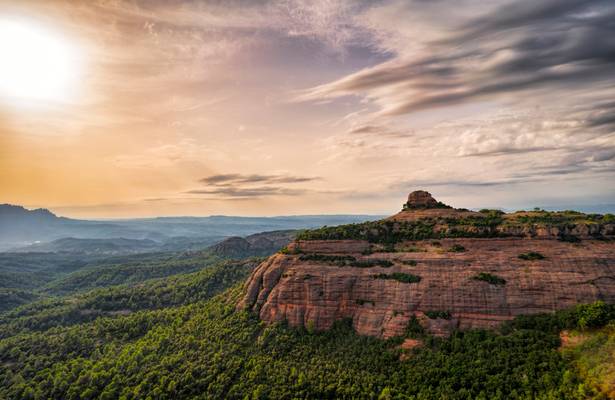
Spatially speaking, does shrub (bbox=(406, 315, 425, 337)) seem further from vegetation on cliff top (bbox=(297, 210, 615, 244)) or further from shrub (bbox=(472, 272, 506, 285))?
vegetation on cliff top (bbox=(297, 210, 615, 244))

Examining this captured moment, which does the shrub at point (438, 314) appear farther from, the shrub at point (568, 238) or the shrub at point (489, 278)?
the shrub at point (568, 238)

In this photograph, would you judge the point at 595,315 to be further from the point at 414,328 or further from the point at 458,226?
the point at 458,226

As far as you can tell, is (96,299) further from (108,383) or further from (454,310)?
(454,310)

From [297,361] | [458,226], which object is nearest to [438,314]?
[458,226]

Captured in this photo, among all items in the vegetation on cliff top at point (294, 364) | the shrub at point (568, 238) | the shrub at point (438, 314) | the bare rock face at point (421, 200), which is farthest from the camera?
the bare rock face at point (421, 200)

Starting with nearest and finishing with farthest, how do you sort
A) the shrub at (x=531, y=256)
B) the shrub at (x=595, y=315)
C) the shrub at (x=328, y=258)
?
the shrub at (x=595, y=315) < the shrub at (x=531, y=256) < the shrub at (x=328, y=258)

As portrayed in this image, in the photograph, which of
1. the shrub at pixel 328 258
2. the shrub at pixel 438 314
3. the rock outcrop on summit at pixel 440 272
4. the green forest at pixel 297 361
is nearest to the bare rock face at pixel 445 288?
the rock outcrop on summit at pixel 440 272

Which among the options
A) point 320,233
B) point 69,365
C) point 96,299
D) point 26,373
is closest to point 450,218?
point 320,233

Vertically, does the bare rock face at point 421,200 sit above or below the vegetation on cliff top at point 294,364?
above

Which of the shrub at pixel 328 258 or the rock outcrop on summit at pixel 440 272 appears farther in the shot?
the shrub at pixel 328 258
